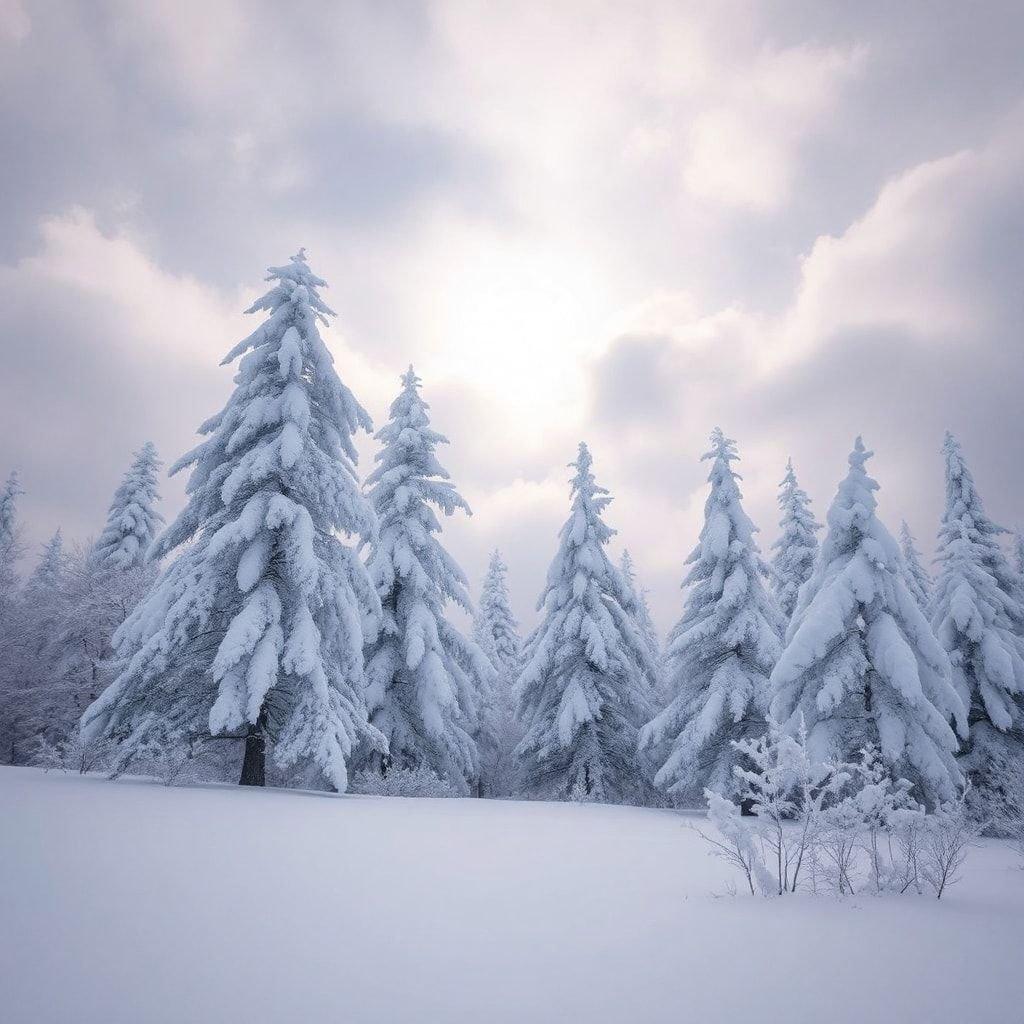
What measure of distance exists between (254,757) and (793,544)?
23.3 metres

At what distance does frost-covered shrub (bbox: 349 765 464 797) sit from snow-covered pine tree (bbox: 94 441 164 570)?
16.5 metres

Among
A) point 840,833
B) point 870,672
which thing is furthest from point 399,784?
point 870,672

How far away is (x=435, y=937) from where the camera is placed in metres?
4.13

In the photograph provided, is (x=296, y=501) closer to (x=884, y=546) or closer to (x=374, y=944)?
(x=374, y=944)

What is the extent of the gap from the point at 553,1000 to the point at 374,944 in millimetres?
1321

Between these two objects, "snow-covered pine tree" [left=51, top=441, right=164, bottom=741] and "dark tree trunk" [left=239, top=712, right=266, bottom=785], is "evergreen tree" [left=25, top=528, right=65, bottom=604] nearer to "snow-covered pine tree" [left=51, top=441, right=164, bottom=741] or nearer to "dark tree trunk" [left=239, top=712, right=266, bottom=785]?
"snow-covered pine tree" [left=51, top=441, right=164, bottom=741]

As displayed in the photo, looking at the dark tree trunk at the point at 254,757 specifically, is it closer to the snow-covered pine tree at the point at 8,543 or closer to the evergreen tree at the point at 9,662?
the evergreen tree at the point at 9,662

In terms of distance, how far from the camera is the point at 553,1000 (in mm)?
3291

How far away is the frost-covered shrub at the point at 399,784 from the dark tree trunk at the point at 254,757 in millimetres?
3043

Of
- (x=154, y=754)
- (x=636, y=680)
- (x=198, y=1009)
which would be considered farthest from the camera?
(x=636, y=680)

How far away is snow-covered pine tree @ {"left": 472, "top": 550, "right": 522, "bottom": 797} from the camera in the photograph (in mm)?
24219

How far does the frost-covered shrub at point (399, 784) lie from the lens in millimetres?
14891

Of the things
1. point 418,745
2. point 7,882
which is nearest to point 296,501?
point 418,745

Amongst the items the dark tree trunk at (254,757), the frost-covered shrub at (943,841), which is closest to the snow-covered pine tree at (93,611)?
the dark tree trunk at (254,757)
